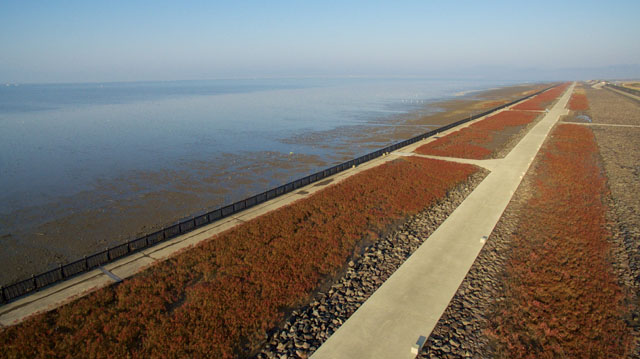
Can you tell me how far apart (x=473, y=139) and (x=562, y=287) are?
34024 millimetres

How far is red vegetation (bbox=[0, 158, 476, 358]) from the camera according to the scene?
1019cm

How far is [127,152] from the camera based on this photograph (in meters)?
41.0

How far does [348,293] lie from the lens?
12742 millimetres

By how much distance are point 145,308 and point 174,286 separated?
1.49 m

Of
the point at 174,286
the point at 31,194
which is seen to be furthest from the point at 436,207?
the point at 31,194

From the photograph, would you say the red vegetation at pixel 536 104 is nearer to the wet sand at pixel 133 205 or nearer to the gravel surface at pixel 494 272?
the gravel surface at pixel 494 272

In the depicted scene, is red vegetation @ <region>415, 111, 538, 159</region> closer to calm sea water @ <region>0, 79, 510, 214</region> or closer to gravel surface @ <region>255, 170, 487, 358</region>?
calm sea water @ <region>0, 79, 510, 214</region>

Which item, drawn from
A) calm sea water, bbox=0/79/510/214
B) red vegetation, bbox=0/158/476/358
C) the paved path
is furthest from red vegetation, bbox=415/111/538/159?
the paved path

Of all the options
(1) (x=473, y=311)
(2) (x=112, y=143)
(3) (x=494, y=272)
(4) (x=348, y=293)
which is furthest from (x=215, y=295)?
(2) (x=112, y=143)

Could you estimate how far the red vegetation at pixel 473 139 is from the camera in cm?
3631

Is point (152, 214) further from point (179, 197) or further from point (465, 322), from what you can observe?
point (465, 322)

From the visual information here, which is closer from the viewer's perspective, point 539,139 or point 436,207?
point 436,207

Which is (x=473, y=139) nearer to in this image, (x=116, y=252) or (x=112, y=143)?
(x=116, y=252)

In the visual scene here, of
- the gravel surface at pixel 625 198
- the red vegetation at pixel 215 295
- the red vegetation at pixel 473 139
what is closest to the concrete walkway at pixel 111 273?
the red vegetation at pixel 215 295
